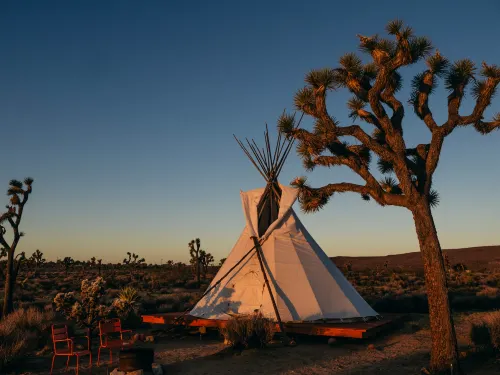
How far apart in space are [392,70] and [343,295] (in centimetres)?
633

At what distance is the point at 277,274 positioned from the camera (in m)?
13.0

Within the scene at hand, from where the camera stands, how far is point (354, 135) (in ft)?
33.1

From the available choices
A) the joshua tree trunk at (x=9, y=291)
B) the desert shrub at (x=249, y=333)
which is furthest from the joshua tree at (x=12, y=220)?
the desert shrub at (x=249, y=333)

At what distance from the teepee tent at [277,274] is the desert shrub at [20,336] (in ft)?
13.4

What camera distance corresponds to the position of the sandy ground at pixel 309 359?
9.17 m

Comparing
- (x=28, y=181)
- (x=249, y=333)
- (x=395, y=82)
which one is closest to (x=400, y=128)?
(x=395, y=82)

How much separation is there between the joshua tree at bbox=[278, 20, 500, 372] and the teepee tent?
2.62m

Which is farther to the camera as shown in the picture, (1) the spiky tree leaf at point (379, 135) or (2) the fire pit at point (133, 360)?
(1) the spiky tree leaf at point (379, 135)

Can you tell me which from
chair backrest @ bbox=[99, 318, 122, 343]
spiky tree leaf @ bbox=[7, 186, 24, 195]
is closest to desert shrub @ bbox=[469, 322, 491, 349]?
chair backrest @ bbox=[99, 318, 122, 343]

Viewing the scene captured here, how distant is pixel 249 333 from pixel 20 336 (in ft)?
17.6

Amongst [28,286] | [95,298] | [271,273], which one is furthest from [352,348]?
[28,286]

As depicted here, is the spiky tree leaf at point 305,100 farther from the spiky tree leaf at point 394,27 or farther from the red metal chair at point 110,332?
the red metal chair at point 110,332

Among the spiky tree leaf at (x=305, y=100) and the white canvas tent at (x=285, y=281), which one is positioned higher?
the spiky tree leaf at (x=305, y=100)

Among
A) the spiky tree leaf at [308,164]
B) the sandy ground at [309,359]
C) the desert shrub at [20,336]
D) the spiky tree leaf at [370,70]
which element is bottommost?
the sandy ground at [309,359]
